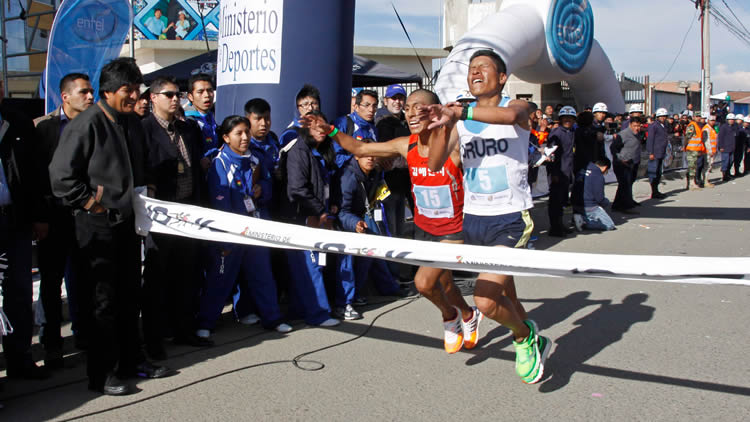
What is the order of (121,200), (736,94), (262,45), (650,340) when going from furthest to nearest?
(736,94) < (262,45) < (650,340) < (121,200)

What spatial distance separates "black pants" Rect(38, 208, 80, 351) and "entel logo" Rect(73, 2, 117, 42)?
2.82 metres

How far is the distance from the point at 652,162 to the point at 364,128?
33.1 feet

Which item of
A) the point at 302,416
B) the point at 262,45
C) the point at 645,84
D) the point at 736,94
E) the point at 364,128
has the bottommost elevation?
the point at 302,416

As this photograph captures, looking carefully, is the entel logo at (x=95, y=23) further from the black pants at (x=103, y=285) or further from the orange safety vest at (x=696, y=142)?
the orange safety vest at (x=696, y=142)

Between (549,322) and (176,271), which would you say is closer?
(176,271)

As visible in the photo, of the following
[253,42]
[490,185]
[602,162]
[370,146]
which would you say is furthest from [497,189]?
[602,162]

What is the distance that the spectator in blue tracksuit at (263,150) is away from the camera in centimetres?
565

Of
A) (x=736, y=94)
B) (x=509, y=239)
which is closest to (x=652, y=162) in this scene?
(x=509, y=239)

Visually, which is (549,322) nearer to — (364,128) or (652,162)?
(364,128)

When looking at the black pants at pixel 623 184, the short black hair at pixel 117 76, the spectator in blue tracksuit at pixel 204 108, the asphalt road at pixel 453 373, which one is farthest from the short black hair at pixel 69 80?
the black pants at pixel 623 184

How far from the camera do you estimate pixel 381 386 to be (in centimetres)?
432

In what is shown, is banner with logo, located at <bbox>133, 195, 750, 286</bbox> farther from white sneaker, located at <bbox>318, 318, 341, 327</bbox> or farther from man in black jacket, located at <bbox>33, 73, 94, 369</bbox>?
white sneaker, located at <bbox>318, 318, 341, 327</bbox>

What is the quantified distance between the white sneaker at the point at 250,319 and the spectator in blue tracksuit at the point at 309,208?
12.9 inches

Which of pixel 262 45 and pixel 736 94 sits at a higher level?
pixel 736 94
